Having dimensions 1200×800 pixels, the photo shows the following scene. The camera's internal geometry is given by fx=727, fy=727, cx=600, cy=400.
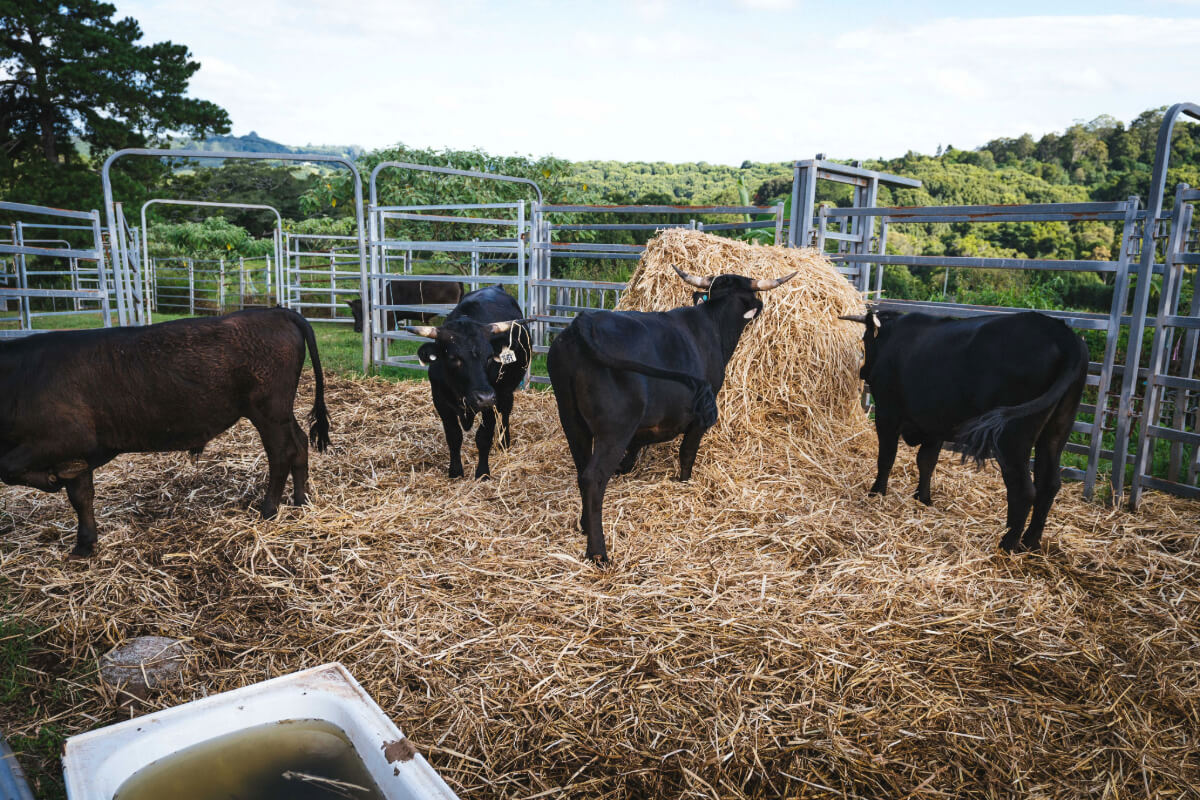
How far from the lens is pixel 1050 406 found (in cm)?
370

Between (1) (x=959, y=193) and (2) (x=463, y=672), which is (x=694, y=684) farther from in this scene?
(1) (x=959, y=193)

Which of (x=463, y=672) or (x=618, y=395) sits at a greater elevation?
(x=618, y=395)

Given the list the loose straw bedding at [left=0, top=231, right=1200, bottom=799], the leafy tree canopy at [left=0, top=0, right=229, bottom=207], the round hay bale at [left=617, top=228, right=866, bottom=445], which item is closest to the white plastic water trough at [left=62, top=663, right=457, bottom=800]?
the loose straw bedding at [left=0, top=231, right=1200, bottom=799]

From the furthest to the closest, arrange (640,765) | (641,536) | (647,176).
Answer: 1. (647,176)
2. (641,536)
3. (640,765)

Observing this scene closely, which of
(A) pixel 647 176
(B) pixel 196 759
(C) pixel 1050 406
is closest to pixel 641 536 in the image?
(C) pixel 1050 406

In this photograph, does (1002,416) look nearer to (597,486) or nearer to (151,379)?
(597,486)

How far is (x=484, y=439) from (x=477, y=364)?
0.70 meters

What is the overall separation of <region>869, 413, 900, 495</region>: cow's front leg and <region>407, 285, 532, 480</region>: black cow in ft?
A: 8.48

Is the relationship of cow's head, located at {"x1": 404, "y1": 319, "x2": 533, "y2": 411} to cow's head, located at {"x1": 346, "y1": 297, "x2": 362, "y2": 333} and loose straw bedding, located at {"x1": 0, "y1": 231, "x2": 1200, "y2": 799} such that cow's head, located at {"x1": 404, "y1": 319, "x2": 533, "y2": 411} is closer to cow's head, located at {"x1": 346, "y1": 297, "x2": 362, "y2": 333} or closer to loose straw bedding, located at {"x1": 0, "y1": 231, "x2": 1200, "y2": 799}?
loose straw bedding, located at {"x1": 0, "y1": 231, "x2": 1200, "y2": 799}

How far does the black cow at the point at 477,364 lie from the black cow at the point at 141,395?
831 millimetres

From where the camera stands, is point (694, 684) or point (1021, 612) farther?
point (1021, 612)

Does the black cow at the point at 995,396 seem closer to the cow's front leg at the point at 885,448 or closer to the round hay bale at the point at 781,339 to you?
the cow's front leg at the point at 885,448

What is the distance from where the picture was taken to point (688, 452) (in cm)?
488

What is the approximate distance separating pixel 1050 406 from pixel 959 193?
76.2ft
